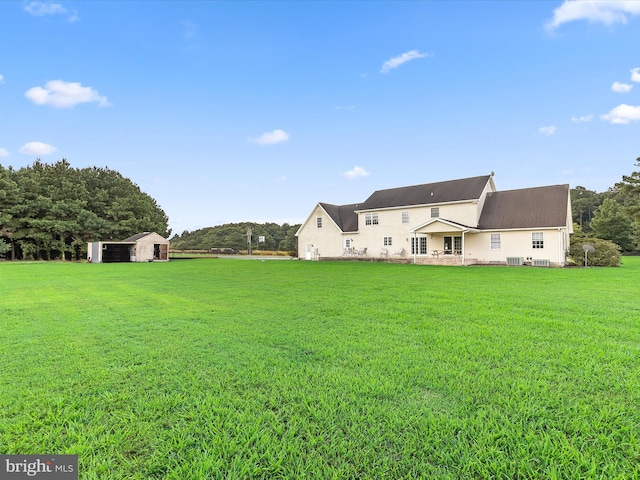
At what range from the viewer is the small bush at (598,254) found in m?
19.7

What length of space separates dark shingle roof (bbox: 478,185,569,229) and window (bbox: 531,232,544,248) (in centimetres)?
63

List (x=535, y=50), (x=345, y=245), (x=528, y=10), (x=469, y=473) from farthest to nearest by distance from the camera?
(x=345, y=245), (x=535, y=50), (x=528, y=10), (x=469, y=473)

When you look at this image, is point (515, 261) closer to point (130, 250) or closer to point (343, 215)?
point (343, 215)

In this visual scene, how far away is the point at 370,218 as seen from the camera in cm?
2925

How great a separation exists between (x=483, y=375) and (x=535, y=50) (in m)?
20.3

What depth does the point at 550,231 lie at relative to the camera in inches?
819

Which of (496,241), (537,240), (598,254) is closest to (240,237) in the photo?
(496,241)

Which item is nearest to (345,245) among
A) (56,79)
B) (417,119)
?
(417,119)

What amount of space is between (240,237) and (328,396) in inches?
2443

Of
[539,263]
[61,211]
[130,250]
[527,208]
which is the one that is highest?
[61,211]

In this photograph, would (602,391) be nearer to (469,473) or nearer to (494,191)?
(469,473)

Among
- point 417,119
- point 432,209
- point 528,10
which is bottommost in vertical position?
point 432,209

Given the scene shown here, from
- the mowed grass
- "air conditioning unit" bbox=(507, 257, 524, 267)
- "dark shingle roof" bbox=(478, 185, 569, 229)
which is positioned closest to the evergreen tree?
"dark shingle roof" bbox=(478, 185, 569, 229)

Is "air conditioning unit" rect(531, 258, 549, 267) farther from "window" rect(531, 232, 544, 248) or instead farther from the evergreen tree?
the evergreen tree
